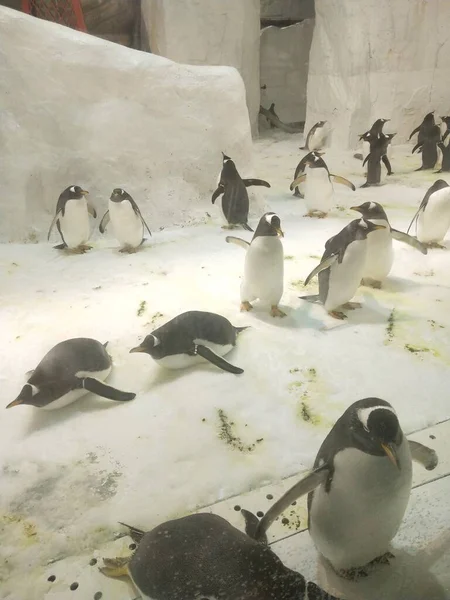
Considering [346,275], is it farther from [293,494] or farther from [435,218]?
[293,494]

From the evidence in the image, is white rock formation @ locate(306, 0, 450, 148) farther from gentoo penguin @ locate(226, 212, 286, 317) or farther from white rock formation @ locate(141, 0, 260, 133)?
gentoo penguin @ locate(226, 212, 286, 317)

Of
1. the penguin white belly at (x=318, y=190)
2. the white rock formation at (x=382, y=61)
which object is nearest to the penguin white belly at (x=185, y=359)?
the penguin white belly at (x=318, y=190)

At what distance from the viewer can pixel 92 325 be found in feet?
8.16

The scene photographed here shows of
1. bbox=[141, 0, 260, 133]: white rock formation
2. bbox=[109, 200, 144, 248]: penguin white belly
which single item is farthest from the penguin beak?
bbox=[141, 0, 260, 133]: white rock formation

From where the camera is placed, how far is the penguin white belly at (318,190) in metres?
4.14

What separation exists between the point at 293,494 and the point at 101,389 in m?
0.99

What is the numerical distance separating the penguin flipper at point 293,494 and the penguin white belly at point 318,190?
3362 millimetres

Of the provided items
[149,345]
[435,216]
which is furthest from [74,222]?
[435,216]

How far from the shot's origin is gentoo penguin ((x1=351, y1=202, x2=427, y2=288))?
2.70 m

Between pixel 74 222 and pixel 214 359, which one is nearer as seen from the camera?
pixel 214 359

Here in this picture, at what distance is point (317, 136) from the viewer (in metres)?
7.05

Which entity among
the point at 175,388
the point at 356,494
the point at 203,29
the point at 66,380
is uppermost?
the point at 203,29

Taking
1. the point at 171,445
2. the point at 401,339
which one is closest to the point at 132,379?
Answer: the point at 171,445

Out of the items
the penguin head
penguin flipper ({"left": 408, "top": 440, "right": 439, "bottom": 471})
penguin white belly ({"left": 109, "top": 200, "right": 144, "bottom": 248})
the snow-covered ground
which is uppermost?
penguin white belly ({"left": 109, "top": 200, "right": 144, "bottom": 248})
